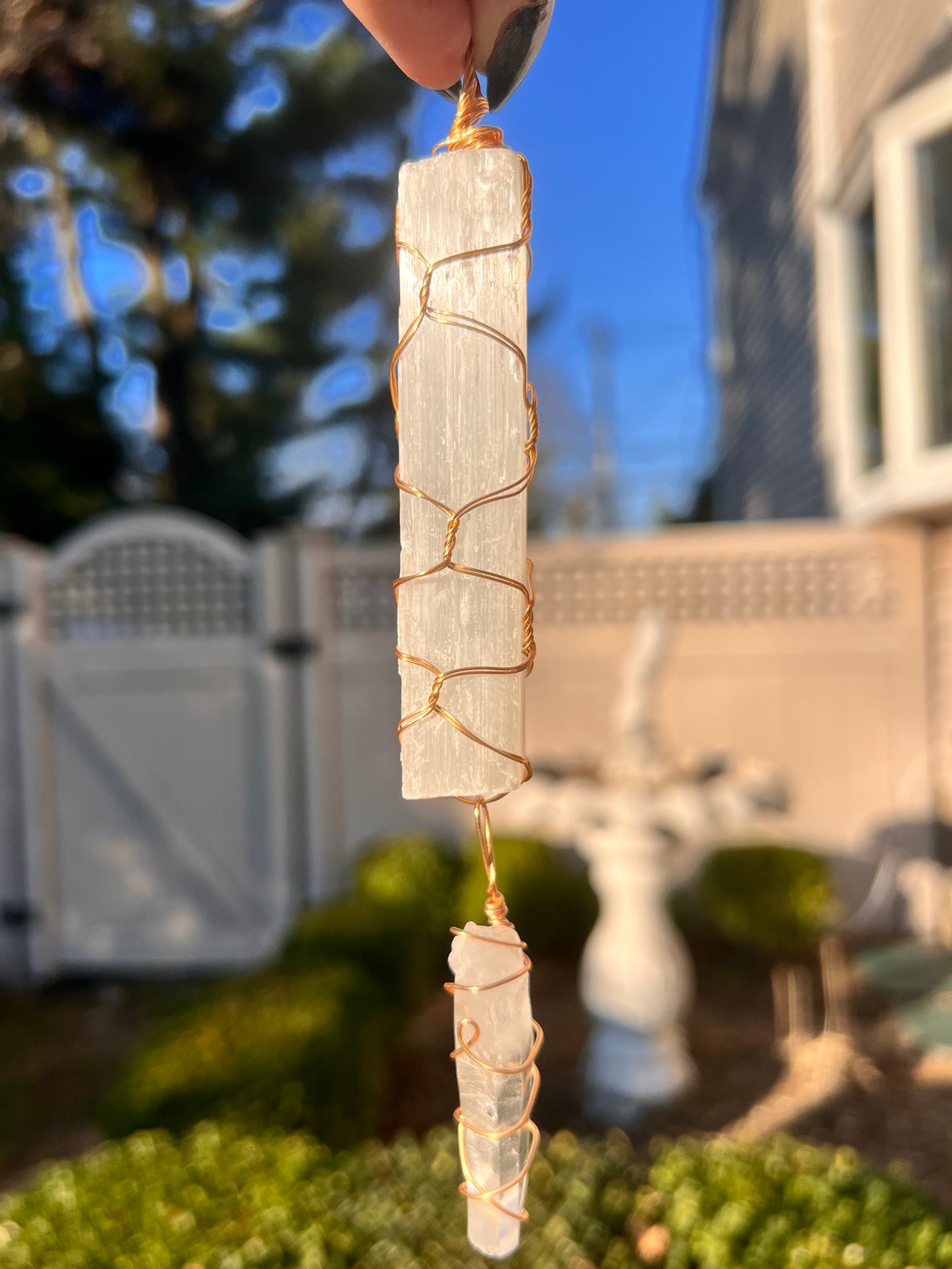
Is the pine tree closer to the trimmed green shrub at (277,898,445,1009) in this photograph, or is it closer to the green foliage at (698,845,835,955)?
the trimmed green shrub at (277,898,445,1009)

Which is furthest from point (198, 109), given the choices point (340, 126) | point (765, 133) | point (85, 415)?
point (765, 133)

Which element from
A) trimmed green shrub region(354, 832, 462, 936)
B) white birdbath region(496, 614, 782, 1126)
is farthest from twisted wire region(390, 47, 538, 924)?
trimmed green shrub region(354, 832, 462, 936)

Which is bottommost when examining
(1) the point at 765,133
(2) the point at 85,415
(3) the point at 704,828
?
(3) the point at 704,828

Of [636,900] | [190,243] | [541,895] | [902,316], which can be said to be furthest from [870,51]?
[190,243]

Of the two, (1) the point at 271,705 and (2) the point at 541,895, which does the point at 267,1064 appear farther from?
(1) the point at 271,705

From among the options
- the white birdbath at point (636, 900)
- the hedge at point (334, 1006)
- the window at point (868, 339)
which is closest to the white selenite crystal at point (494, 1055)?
the hedge at point (334, 1006)

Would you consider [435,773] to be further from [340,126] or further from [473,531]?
[340,126]

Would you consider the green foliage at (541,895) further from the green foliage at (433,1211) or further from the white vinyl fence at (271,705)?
the green foliage at (433,1211)
